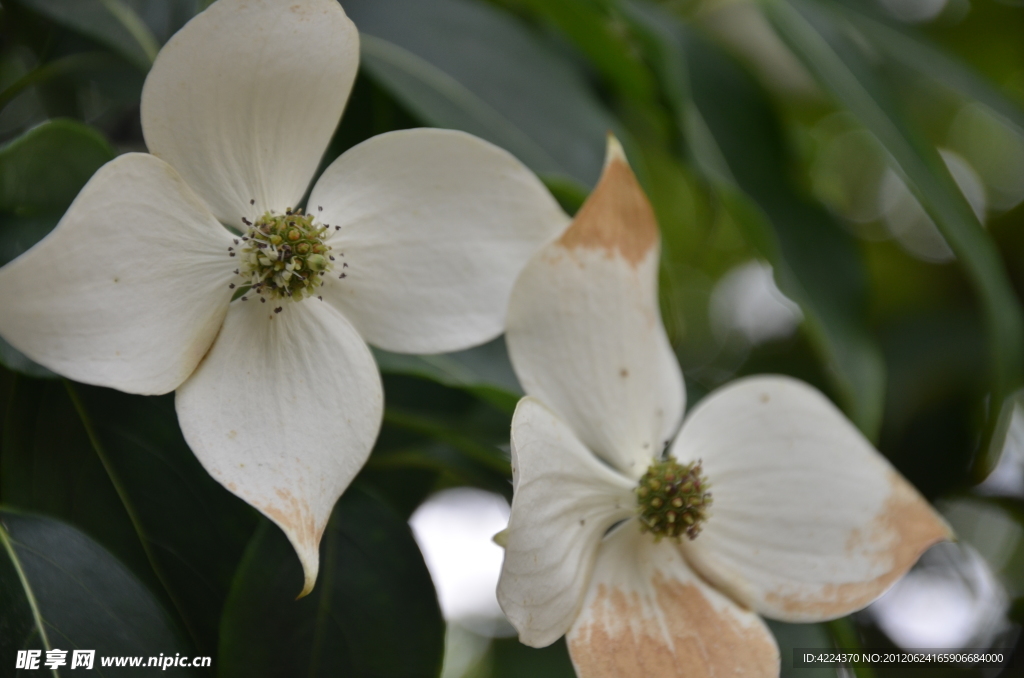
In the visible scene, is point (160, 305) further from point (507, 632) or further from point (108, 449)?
point (507, 632)

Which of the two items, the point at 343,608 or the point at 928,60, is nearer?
the point at 343,608

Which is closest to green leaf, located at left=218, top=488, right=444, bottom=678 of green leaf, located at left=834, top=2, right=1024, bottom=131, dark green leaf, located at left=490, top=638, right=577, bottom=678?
dark green leaf, located at left=490, top=638, right=577, bottom=678

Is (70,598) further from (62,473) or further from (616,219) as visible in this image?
(616,219)

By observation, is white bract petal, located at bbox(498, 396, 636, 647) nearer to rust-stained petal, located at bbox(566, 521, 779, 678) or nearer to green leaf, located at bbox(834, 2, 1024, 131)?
rust-stained petal, located at bbox(566, 521, 779, 678)

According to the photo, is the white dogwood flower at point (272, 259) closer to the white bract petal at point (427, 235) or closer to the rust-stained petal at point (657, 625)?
the white bract petal at point (427, 235)

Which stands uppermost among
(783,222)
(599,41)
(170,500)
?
(599,41)

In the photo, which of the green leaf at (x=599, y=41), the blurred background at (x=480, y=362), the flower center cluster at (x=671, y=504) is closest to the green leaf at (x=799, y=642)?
the blurred background at (x=480, y=362)

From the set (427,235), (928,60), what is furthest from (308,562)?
(928,60)

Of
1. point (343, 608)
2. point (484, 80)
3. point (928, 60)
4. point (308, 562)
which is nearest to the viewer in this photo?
point (308, 562)
